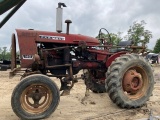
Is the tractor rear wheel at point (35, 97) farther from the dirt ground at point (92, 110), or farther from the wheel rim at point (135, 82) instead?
the wheel rim at point (135, 82)

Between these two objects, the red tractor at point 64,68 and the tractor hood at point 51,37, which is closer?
the red tractor at point 64,68

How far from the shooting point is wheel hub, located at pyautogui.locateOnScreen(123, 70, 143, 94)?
6535 mm

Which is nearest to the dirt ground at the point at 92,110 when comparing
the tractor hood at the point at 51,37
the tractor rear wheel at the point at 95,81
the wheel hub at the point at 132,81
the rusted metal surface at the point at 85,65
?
the tractor rear wheel at the point at 95,81

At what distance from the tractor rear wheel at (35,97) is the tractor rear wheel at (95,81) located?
7.86 feet

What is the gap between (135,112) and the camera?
20.1 feet

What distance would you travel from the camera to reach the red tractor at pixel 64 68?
18.4 ft

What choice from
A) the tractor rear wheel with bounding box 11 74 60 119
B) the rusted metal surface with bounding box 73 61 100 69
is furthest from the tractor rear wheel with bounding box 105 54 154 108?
the tractor rear wheel with bounding box 11 74 60 119

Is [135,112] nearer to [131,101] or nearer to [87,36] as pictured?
[131,101]

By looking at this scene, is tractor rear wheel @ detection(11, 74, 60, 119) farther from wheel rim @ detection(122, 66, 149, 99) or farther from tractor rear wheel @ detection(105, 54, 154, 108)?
wheel rim @ detection(122, 66, 149, 99)

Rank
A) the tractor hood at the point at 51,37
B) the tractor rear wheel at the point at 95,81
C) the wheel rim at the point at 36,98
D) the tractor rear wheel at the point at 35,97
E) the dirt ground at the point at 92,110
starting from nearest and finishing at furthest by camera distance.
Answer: the tractor rear wheel at the point at 35,97
the wheel rim at the point at 36,98
the dirt ground at the point at 92,110
the tractor hood at the point at 51,37
the tractor rear wheel at the point at 95,81

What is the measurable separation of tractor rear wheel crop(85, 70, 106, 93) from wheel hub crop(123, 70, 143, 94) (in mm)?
1332

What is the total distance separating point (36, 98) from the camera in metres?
5.61

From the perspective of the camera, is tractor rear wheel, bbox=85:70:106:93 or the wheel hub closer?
the wheel hub

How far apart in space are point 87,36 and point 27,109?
231cm
